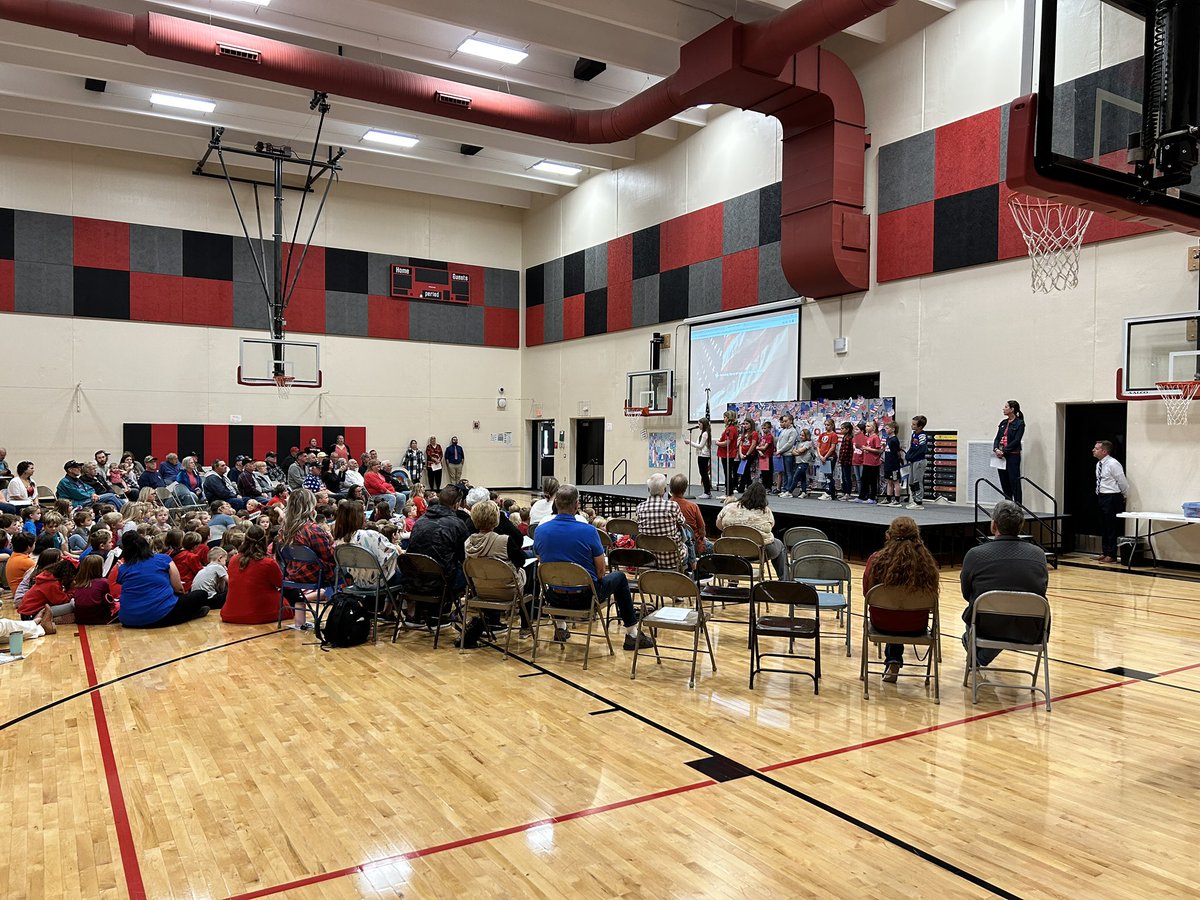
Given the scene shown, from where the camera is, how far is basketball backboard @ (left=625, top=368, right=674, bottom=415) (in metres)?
17.7

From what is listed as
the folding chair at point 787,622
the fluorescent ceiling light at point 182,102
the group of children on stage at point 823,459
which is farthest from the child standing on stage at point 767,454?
the fluorescent ceiling light at point 182,102

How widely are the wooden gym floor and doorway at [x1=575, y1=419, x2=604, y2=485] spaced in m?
14.3

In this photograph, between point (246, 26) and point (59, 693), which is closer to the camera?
point (59, 693)

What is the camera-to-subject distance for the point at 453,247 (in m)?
21.7

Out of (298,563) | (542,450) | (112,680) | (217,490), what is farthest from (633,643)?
(542,450)

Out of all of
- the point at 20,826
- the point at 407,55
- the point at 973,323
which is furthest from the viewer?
the point at 407,55

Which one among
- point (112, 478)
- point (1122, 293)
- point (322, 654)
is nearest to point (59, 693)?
point (322, 654)

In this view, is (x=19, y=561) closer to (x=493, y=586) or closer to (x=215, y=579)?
(x=215, y=579)

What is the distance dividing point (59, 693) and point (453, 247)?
17893mm

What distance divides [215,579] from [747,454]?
956 cm

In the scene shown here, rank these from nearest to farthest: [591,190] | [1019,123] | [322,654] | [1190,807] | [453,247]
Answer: [1190,807] → [1019,123] → [322,654] → [591,190] → [453,247]

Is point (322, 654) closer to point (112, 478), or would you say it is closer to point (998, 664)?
point (998, 664)

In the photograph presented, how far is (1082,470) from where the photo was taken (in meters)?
11.4

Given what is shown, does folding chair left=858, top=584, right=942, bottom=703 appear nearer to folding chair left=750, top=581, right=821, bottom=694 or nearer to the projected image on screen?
folding chair left=750, top=581, right=821, bottom=694
